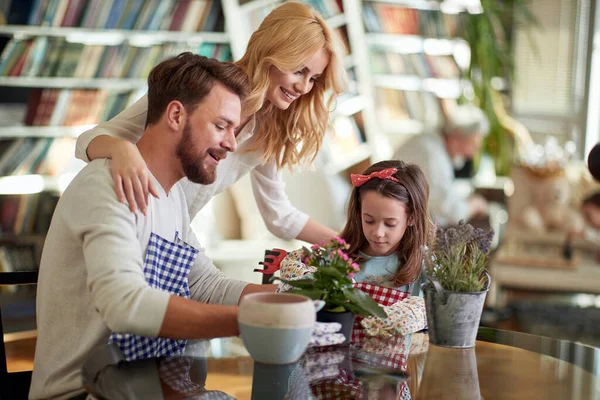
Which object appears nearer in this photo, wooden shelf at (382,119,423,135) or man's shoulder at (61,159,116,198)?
man's shoulder at (61,159,116,198)

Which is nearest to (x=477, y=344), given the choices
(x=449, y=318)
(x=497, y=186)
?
(x=449, y=318)

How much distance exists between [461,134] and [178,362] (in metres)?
4.40

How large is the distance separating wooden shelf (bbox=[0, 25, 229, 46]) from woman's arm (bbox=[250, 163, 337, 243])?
2.27 m

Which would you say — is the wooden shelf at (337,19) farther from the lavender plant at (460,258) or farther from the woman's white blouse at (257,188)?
the lavender plant at (460,258)

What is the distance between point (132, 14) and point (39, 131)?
81 centimetres

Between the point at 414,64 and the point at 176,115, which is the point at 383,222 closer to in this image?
the point at 176,115

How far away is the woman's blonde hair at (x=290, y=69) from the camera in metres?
2.11

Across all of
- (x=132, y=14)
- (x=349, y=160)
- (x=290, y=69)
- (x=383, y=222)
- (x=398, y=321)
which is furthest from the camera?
(x=349, y=160)

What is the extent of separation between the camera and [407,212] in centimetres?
194

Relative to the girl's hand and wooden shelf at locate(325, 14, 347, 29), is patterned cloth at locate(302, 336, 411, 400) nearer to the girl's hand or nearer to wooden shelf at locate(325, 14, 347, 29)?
the girl's hand

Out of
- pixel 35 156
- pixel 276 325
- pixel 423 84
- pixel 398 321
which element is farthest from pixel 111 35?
pixel 276 325

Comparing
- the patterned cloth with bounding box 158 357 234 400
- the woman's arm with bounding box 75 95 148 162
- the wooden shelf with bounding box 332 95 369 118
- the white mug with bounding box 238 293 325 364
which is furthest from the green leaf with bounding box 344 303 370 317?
the wooden shelf with bounding box 332 95 369 118

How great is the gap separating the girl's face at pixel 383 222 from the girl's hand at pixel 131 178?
608 millimetres

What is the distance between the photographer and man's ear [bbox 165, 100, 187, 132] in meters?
1.53
